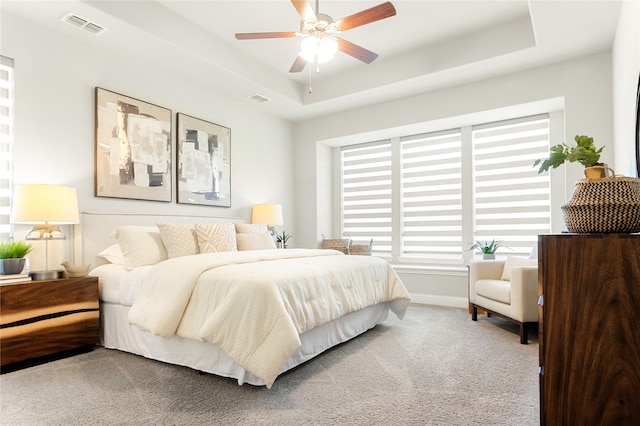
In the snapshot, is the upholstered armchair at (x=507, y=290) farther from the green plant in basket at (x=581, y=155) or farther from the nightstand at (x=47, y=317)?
the nightstand at (x=47, y=317)

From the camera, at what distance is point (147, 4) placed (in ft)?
11.0

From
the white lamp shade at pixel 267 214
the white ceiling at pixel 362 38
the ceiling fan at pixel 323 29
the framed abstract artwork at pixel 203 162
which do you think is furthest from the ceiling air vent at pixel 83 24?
the white lamp shade at pixel 267 214

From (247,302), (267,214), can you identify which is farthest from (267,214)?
(247,302)

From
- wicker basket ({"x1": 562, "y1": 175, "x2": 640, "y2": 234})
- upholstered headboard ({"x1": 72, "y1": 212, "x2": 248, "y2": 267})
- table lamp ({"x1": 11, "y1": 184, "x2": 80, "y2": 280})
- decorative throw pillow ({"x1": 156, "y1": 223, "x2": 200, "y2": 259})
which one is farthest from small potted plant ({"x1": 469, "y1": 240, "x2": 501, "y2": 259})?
table lamp ({"x1": 11, "y1": 184, "x2": 80, "y2": 280})

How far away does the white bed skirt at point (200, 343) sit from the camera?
7.65ft

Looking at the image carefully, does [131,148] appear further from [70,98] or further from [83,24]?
[83,24]

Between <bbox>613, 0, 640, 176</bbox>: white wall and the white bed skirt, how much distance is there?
91.3 inches

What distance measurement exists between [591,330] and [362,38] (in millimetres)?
3691

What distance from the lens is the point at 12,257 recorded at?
2.65 m

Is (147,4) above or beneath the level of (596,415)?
above

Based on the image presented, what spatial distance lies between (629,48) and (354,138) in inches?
138

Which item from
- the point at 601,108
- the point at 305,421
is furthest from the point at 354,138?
the point at 305,421

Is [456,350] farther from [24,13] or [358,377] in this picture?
[24,13]

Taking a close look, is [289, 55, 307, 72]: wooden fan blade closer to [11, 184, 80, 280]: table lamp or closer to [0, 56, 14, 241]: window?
[11, 184, 80, 280]: table lamp
